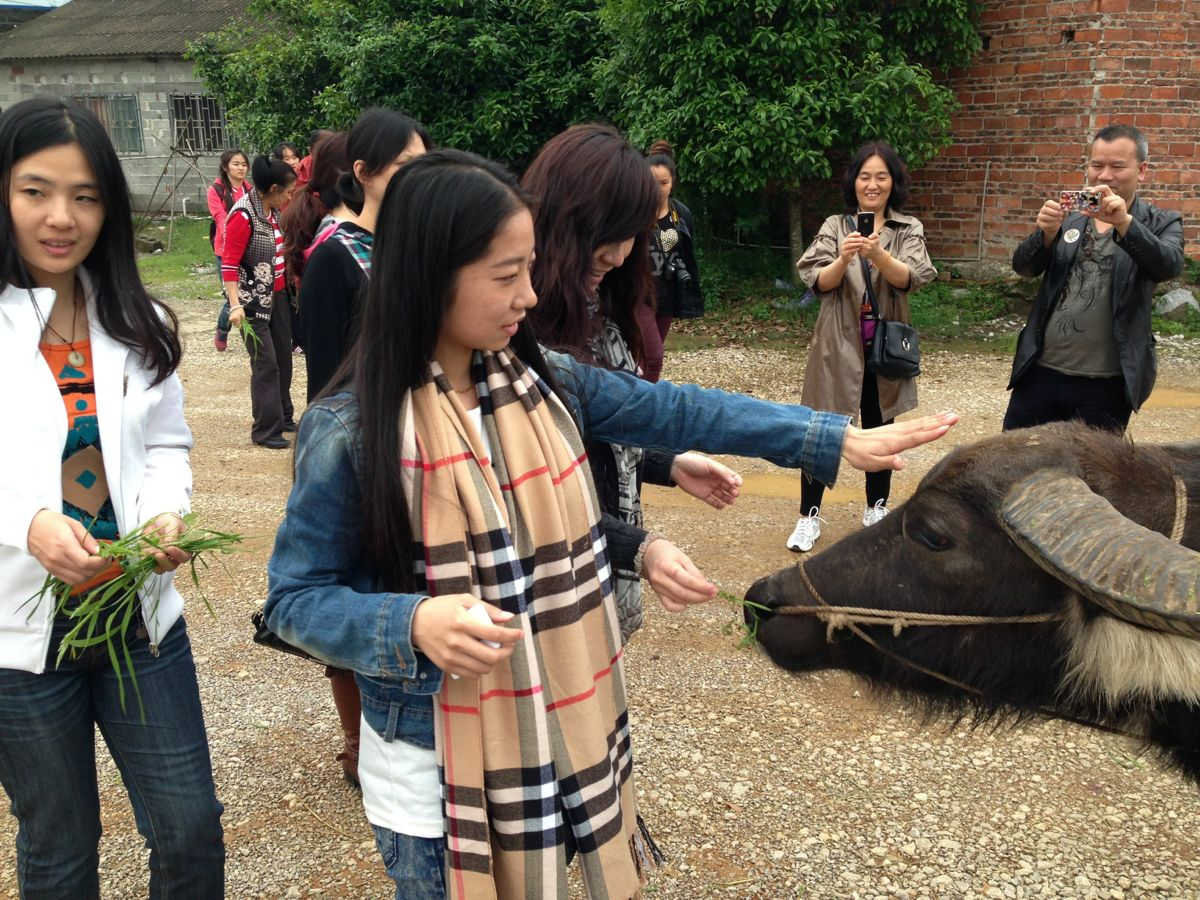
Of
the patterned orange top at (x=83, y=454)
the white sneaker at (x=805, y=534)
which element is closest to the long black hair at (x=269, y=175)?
the white sneaker at (x=805, y=534)

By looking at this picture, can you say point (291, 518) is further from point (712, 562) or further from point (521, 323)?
point (712, 562)

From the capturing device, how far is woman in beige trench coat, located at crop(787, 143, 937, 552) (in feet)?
16.9

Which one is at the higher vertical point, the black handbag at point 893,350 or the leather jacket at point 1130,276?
the leather jacket at point 1130,276

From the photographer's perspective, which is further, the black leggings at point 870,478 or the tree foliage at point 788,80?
the tree foliage at point 788,80

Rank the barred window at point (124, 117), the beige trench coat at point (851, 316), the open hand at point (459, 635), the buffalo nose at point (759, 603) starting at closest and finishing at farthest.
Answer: the open hand at point (459, 635) → the buffalo nose at point (759, 603) → the beige trench coat at point (851, 316) → the barred window at point (124, 117)

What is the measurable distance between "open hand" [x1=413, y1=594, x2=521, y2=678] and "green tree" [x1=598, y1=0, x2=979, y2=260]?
9.48m

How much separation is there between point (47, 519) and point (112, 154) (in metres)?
0.77

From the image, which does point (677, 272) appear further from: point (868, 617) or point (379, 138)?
point (868, 617)

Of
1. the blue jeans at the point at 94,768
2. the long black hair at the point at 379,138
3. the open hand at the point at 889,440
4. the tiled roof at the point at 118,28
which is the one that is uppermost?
the tiled roof at the point at 118,28

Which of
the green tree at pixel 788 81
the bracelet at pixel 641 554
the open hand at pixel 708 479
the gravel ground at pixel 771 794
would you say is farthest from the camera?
the green tree at pixel 788 81

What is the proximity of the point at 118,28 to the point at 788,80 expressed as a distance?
75.9 ft

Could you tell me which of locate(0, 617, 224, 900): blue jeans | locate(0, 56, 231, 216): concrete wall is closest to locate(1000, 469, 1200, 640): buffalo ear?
locate(0, 617, 224, 900): blue jeans

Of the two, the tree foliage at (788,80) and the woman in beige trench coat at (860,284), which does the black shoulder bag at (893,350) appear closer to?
the woman in beige trench coat at (860,284)

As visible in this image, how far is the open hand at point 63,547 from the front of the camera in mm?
1826
